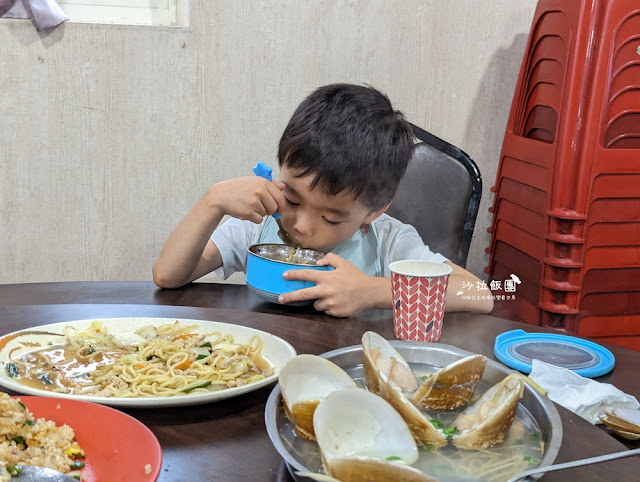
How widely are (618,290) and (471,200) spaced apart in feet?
3.05

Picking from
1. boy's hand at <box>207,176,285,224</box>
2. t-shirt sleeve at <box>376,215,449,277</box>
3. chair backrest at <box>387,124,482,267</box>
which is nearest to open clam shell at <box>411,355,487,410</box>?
boy's hand at <box>207,176,285,224</box>

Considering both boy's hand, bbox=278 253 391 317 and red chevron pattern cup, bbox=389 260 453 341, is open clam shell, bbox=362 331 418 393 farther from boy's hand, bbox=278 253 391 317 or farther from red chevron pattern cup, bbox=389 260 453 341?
boy's hand, bbox=278 253 391 317

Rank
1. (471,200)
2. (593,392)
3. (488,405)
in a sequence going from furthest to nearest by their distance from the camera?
(471,200) → (593,392) → (488,405)

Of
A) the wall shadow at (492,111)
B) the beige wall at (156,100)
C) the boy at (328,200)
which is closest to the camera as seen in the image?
the boy at (328,200)

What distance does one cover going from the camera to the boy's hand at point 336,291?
1474 mm

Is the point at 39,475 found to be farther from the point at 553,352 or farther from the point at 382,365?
the point at 553,352

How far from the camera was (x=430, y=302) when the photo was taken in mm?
1291

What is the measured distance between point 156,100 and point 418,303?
184cm

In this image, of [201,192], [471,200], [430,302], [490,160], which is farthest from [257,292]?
[490,160]

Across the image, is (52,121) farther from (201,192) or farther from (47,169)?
(201,192)

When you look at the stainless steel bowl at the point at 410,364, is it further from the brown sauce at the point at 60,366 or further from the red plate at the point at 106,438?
the brown sauce at the point at 60,366

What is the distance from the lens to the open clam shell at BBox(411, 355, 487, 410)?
92 centimetres

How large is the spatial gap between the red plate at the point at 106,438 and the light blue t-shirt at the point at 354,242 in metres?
1.11

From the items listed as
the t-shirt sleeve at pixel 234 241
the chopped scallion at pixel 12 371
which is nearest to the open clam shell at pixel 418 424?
the chopped scallion at pixel 12 371
